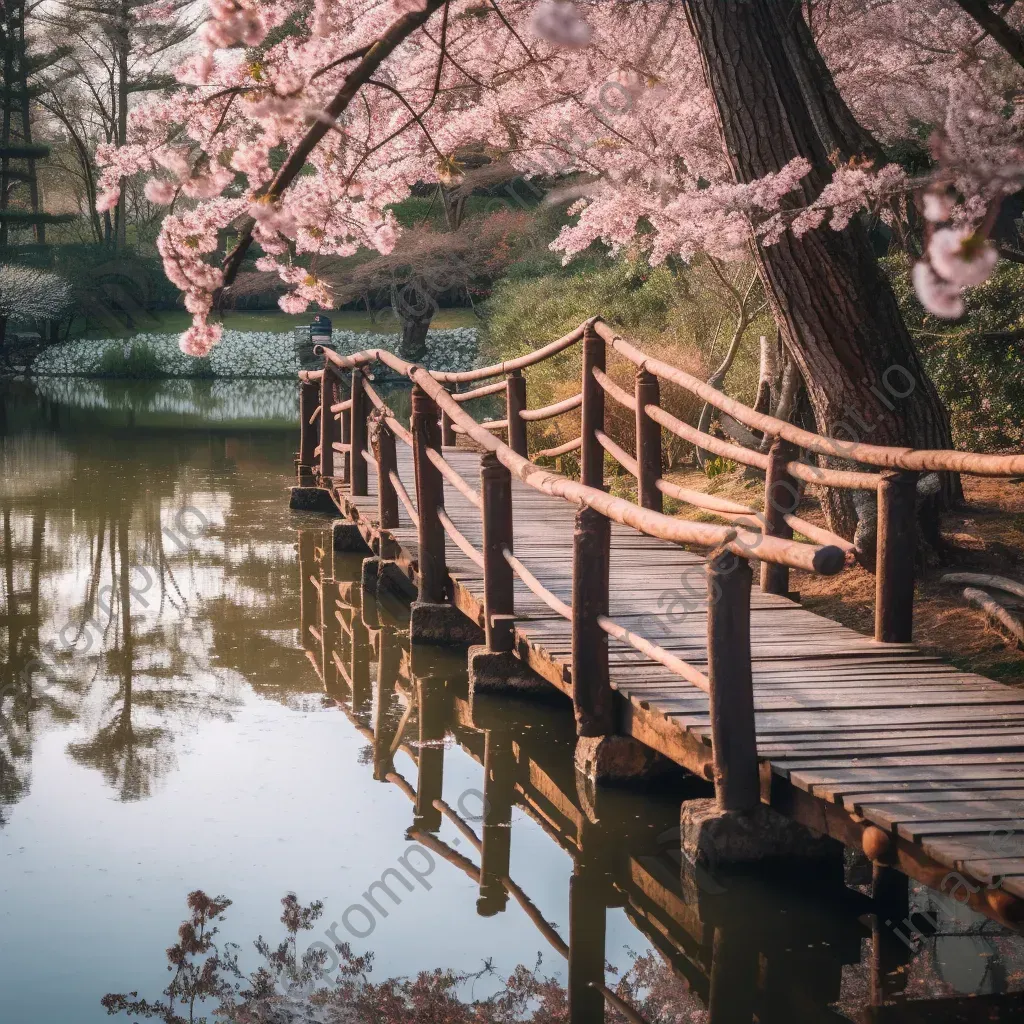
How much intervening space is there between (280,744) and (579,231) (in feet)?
19.9

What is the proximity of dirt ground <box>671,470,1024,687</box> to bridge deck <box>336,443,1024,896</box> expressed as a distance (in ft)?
1.68

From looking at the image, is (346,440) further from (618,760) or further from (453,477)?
(618,760)

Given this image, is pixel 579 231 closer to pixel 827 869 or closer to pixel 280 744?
pixel 280 744

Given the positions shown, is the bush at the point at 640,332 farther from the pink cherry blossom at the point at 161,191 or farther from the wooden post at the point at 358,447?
the pink cherry blossom at the point at 161,191

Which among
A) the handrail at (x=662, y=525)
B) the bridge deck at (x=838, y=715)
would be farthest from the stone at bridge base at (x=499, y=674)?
the handrail at (x=662, y=525)

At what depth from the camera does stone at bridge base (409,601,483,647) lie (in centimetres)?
650

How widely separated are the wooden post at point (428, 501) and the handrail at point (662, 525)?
36 centimetres

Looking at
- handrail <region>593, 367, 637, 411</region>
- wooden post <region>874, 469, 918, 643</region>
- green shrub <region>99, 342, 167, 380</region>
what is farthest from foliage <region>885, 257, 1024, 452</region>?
green shrub <region>99, 342, 167, 380</region>

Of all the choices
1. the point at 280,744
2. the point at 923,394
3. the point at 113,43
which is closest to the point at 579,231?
the point at 923,394

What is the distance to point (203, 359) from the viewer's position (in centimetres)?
3291

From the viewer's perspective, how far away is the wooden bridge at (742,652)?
3.26 m

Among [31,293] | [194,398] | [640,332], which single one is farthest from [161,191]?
[31,293]

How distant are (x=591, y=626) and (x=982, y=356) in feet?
14.0

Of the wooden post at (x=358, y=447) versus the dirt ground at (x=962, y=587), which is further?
the wooden post at (x=358, y=447)
